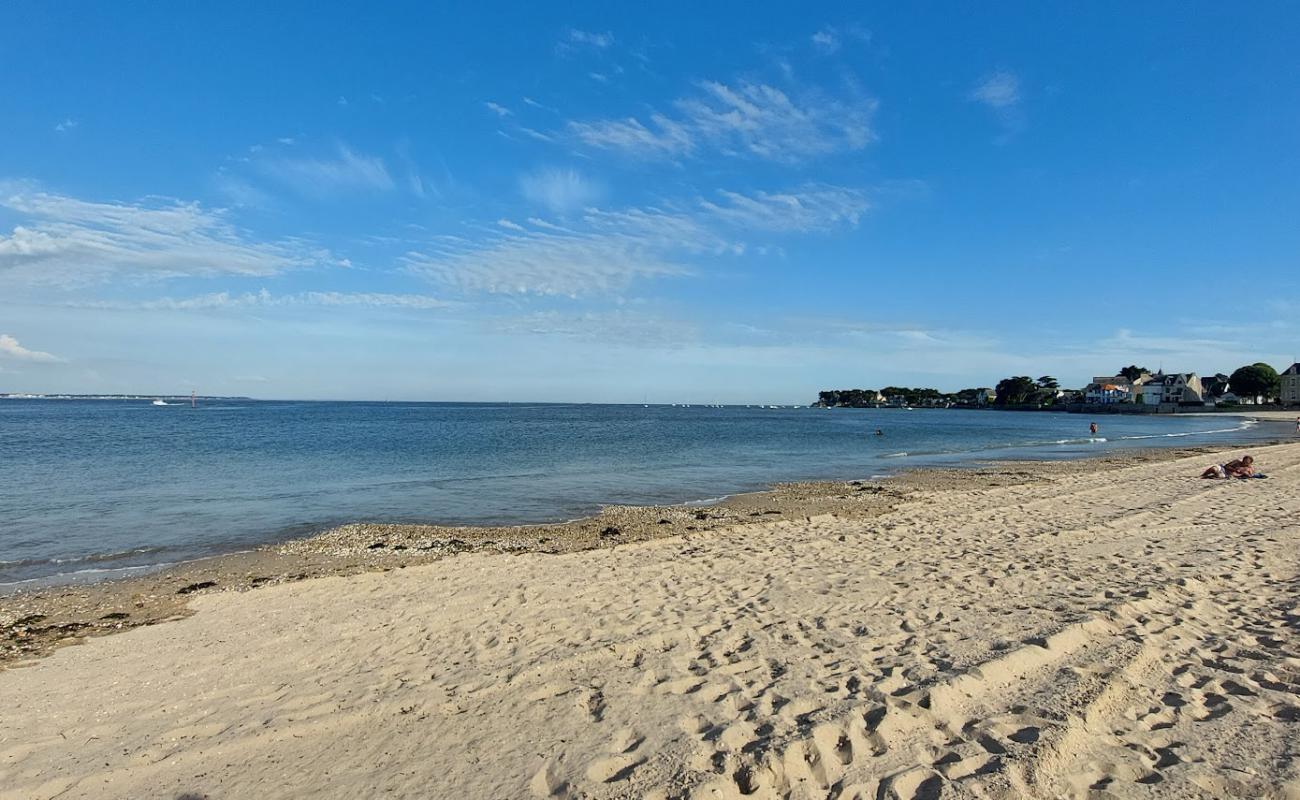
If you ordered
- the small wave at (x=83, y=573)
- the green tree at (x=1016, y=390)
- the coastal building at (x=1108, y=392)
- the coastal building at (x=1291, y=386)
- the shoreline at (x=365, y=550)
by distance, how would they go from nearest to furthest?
the shoreline at (x=365, y=550) < the small wave at (x=83, y=573) < the coastal building at (x=1291, y=386) < the coastal building at (x=1108, y=392) < the green tree at (x=1016, y=390)

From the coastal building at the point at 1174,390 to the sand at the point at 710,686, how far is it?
462ft

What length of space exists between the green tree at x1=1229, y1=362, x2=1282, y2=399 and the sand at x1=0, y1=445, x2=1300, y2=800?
14268 cm

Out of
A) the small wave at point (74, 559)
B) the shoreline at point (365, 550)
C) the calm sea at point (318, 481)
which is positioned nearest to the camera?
the shoreline at point (365, 550)

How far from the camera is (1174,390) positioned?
123 metres

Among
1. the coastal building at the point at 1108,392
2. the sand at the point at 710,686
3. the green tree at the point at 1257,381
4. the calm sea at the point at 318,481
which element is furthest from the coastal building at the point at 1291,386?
the sand at the point at 710,686

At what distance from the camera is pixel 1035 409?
15850 cm

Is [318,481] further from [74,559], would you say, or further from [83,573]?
[83,573]

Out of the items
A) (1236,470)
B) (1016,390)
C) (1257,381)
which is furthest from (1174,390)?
(1236,470)

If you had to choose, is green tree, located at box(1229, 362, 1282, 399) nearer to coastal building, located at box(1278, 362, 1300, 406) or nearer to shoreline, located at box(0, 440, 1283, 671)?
coastal building, located at box(1278, 362, 1300, 406)

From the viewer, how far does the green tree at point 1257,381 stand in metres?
116

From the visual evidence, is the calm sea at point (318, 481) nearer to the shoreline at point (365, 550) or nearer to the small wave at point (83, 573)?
the small wave at point (83, 573)

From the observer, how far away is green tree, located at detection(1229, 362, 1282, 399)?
115625mm

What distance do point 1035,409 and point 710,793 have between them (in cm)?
17910

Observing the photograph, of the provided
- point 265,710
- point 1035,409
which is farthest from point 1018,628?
point 1035,409
